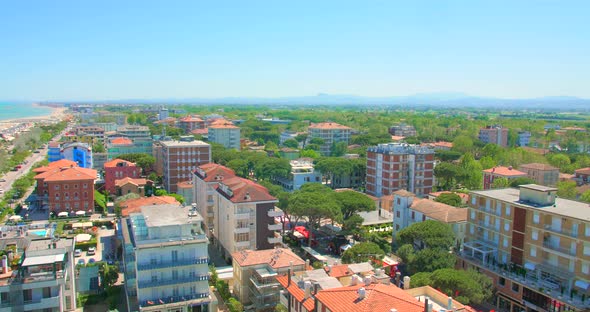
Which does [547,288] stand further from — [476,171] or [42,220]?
[42,220]

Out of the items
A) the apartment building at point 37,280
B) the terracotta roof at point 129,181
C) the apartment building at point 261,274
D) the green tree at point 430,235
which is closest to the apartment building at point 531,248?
the green tree at point 430,235

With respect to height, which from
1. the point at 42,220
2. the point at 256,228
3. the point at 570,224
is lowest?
the point at 42,220

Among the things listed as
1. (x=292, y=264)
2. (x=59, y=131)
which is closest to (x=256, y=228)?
(x=292, y=264)

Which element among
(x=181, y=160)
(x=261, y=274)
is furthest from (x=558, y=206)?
(x=181, y=160)

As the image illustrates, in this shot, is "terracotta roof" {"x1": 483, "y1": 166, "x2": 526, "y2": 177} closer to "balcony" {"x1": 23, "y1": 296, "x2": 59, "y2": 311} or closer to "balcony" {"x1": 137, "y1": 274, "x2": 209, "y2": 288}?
"balcony" {"x1": 137, "y1": 274, "x2": 209, "y2": 288}

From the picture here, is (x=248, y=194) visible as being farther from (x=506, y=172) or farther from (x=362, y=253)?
(x=506, y=172)

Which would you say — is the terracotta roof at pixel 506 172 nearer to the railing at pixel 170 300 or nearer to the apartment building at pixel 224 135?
the railing at pixel 170 300
